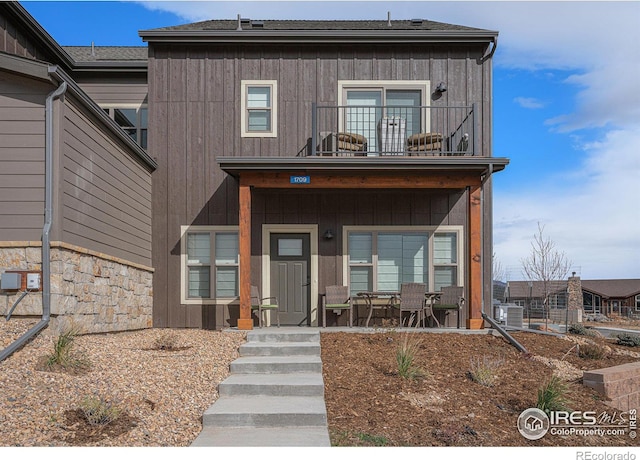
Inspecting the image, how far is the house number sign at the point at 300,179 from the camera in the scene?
33.2 ft

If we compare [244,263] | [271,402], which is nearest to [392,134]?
[244,263]

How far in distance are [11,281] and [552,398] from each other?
20.2ft

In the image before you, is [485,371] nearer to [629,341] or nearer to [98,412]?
[98,412]

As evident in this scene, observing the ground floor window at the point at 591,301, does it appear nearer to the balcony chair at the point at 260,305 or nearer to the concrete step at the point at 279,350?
the balcony chair at the point at 260,305

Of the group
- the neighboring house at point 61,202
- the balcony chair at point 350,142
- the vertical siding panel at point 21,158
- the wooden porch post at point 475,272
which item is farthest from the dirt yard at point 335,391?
the balcony chair at point 350,142

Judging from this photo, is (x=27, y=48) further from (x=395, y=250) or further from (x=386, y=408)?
(x=386, y=408)

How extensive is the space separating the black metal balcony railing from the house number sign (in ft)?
2.55

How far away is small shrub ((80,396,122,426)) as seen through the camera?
497 cm

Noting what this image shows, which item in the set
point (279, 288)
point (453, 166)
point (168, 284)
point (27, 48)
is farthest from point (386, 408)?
point (27, 48)

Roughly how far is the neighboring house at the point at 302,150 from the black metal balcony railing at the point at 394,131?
1.1 inches

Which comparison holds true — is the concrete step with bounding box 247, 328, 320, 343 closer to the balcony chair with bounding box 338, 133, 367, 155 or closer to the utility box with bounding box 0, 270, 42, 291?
the utility box with bounding box 0, 270, 42, 291

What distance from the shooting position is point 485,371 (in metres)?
6.95

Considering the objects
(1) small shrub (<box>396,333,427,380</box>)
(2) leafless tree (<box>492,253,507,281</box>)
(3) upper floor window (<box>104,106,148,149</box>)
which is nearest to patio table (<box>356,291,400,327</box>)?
(1) small shrub (<box>396,333,427,380</box>)
